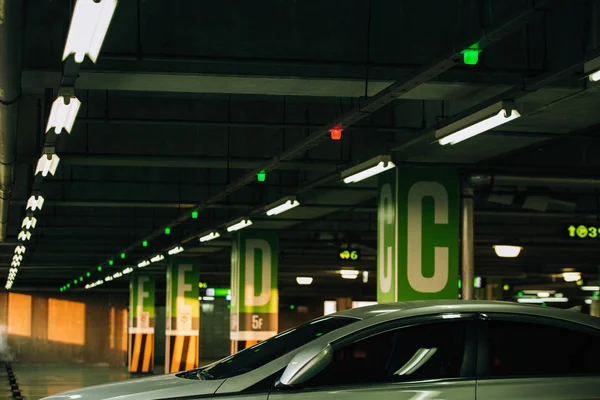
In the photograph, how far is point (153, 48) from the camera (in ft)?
29.3

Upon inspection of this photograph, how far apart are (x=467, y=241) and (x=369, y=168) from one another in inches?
96.5

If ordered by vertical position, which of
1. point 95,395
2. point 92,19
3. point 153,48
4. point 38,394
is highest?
point 153,48

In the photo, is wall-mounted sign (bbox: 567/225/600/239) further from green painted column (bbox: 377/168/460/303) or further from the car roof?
the car roof

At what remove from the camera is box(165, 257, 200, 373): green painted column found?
32125 mm

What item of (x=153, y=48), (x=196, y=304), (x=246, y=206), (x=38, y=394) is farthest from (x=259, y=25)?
(x=196, y=304)

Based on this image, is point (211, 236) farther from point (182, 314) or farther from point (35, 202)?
point (182, 314)

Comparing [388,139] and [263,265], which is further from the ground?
[388,139]

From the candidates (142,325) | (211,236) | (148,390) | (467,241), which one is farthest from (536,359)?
(142,325)

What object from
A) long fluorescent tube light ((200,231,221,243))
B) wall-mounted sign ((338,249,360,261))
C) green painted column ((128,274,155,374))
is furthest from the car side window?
green painted column ((128,274,155,374))

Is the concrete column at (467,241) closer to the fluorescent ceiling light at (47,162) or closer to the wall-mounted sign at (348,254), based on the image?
the fluorescent ceiling light at (47,162)

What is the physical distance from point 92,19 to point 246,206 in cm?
1329

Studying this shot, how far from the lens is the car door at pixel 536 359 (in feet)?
17.8

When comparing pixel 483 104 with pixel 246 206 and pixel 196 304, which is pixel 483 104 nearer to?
pixel 246 206

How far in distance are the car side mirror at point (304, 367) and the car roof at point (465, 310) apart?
0.50 metres
